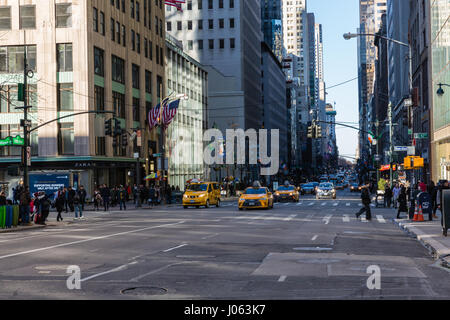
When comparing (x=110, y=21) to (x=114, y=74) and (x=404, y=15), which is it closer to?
(x=114, y=74)

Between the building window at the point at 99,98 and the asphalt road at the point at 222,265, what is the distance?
34.9 meters

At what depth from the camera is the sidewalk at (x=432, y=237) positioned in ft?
50.3

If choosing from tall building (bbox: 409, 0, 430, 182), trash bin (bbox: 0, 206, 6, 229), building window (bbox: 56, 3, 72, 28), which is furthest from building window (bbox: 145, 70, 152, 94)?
trash bin (bbox: 0, 206, 6, 229)

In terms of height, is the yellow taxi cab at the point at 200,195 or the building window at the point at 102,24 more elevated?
the building window at the point at 102,24

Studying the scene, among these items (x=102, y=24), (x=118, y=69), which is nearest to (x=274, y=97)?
(x=118, y=69)

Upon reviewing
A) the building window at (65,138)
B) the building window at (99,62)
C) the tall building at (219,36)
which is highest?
the tall building at (219,36)

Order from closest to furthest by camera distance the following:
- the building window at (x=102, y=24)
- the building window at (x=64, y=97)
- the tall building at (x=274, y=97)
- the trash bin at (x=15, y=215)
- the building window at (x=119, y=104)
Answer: the trash bin at (x=15, y=215), the building window at (x=64, y=97), the building window at (x=102, y=24), the building window at (x=119, y=104), the tall building at (x=274, y=97)

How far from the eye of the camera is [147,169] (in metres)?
68.4

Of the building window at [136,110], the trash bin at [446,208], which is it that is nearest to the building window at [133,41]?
the building window at [136,110]

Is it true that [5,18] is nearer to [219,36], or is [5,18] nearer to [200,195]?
[200,195]

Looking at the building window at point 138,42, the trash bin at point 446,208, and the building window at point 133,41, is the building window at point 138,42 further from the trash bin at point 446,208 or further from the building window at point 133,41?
the trash bin at point 446,208

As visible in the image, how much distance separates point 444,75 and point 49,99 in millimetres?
32735
